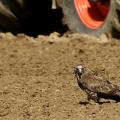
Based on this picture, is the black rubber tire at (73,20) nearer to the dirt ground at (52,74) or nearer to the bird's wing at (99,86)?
the dirt ground at (52,74)

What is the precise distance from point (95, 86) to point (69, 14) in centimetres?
406

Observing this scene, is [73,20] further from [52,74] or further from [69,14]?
[52,74]

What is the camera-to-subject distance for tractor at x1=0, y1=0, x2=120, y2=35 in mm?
→ 10555

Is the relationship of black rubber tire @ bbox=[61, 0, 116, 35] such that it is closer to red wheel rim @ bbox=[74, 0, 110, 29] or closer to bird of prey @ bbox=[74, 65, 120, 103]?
red wheel rim @ bbox=[74, 0, 110, 29]

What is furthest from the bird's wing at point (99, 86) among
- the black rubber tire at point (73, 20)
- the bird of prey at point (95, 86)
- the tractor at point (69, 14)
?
the black rubber tire at point (73, 20)

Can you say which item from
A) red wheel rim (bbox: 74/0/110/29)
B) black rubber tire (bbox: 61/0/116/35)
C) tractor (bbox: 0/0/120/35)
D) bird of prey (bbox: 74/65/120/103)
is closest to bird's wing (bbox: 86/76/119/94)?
bird of prey (bbox: 74/65/120/103)

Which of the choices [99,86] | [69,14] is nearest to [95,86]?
[99,86]

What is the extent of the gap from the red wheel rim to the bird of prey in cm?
385

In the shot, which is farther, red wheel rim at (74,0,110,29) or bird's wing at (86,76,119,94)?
red wheel rim at (74,0,110,29)

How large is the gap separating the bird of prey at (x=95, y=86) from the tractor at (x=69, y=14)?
2.92 meters

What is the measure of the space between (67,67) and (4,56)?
5.30 ft

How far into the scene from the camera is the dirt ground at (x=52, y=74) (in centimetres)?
704

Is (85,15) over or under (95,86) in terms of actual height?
over

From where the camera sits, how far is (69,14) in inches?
437
